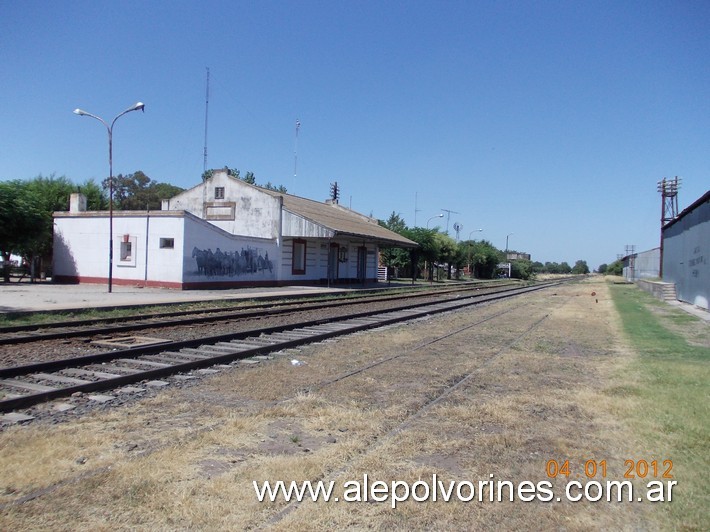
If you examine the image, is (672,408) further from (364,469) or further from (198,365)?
(198,365)

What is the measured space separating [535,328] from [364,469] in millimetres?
13063

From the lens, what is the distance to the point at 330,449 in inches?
200

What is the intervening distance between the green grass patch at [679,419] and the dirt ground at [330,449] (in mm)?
223

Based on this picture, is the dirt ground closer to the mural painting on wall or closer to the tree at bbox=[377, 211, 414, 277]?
the mural painting on wall

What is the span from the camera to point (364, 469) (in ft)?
15.1

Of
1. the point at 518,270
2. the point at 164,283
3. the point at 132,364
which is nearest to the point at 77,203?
the point at 164,283

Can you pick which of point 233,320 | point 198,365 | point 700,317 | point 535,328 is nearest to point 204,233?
point 233,320

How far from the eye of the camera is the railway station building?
1093 inches

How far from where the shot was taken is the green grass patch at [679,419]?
13.4 feet

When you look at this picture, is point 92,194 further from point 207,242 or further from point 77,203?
point 207,242
